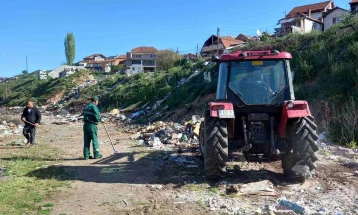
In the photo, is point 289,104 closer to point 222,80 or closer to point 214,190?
point 222,80

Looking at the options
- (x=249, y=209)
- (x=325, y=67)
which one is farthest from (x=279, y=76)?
(x=325, y=67)

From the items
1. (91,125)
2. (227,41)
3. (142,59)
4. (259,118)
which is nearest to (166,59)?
(227,41)

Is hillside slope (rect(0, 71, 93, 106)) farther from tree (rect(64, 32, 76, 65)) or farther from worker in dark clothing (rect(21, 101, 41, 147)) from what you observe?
worker in dark clothing (rect(21, 101, 41, 147))

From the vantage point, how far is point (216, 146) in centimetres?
581

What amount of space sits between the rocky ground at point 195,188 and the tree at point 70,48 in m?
102

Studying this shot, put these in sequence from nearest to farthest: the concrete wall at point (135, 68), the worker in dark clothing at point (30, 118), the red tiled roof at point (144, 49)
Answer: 1. the worker in dark clothing at point (30, 118)
2. the concrete wall at point (135, 68)
3. the red tiled roof at point (144, 49)

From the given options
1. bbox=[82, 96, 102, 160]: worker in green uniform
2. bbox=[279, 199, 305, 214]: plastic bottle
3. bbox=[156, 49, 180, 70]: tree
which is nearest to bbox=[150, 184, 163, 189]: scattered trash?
bbox=[279, 199, 305, 214]: plastic bottle

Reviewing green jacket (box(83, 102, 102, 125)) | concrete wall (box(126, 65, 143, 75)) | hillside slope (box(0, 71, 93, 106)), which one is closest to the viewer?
green jacket (box(83, 102, 102, 125))

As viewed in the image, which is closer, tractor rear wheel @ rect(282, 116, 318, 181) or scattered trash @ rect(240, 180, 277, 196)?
scattered trash @ rect(240, 180, 277, 196)

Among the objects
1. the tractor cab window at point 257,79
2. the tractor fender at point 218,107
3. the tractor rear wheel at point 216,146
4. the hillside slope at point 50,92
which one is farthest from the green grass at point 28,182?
the hillside slope at point 50,92

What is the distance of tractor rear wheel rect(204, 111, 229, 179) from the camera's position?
5.81m

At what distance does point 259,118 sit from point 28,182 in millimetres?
4411

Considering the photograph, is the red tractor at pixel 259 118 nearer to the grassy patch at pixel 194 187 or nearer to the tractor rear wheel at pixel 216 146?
the tractor rear wheel at pixel 216 146

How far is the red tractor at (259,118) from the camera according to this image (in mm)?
5816
